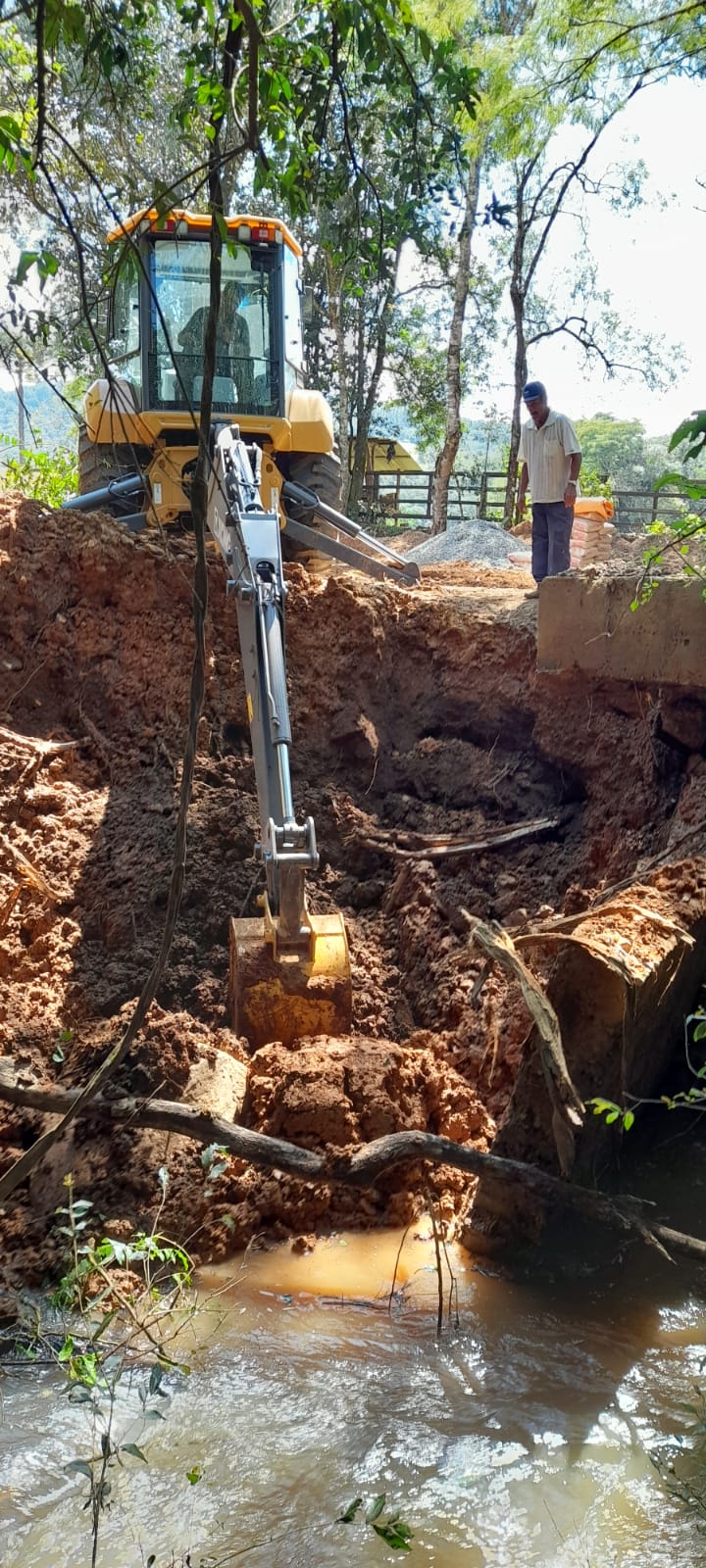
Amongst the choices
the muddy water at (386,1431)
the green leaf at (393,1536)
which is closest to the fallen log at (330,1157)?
the muddy water at (386,1431)

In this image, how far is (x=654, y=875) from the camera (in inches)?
187

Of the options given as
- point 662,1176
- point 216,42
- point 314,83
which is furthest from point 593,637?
point 216,42

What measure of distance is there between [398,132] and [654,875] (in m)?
2.86

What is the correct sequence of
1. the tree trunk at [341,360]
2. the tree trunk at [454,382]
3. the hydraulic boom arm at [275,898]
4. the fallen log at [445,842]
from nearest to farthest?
the hydraulic boom arm at [275,898] < the fallen log at [445,842] < the tree trunk at [454,382] < the tree trunk at [341,360]

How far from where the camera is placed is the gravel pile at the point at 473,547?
13.3 meters

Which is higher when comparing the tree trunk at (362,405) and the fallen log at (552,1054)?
the tree trunk at (362,405)

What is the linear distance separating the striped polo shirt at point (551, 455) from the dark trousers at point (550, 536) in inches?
3.6

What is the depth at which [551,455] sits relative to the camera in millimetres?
7633

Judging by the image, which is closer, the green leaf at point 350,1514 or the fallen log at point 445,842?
the green leaf at point 350,1514

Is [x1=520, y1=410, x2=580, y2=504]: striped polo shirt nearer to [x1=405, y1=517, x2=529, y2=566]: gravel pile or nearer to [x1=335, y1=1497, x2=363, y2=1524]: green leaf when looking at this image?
[x1=405, y1=517, x2=529, y2=566]: gravel pile

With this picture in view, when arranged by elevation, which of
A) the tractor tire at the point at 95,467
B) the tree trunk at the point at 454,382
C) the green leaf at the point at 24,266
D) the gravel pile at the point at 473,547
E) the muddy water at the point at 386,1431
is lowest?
the muddy water at the point at 386,1431

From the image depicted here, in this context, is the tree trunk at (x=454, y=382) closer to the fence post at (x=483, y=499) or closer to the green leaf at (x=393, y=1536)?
the fence post at (x=483, y=499)

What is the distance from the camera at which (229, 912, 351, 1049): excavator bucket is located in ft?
15.8

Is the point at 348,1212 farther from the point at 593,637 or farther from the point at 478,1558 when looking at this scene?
the point at 593,637
